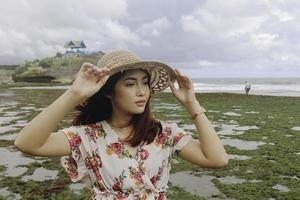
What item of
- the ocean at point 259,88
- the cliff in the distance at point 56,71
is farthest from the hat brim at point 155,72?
the cliff in the distance at point 56,71

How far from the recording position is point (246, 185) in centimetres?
745

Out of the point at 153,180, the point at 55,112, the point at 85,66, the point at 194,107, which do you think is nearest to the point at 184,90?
the point at 194,107

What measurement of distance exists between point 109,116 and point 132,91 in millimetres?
311

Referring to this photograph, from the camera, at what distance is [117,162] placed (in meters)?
2.71

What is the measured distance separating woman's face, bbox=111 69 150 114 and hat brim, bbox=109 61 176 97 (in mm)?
57

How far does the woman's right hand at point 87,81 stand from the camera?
251cm

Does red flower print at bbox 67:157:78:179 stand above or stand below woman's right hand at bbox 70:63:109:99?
below

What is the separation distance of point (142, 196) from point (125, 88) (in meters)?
0.71

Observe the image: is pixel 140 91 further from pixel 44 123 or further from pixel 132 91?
pixel 44 123

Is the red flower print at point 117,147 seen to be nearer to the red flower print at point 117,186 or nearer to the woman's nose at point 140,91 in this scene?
the red flower print at point 117,186

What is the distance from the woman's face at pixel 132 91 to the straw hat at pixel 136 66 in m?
0.07

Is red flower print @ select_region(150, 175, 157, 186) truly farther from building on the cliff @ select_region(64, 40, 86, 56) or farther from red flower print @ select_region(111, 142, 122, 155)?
building on the cliff @ select_region(64, 40, 86, 56)

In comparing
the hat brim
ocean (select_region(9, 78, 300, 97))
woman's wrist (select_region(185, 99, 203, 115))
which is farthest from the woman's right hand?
ocean (select_region(9, 78, 300, 97))

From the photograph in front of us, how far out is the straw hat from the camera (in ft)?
8.89
